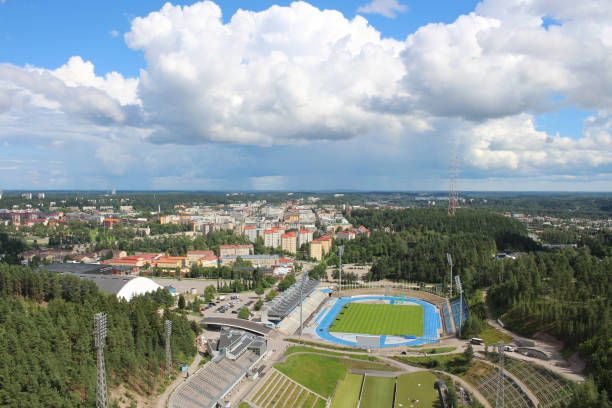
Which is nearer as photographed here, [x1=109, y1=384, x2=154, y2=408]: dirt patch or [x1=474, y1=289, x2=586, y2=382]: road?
[x1=109, y1=384, x2=154, y2=408]: dirt patch

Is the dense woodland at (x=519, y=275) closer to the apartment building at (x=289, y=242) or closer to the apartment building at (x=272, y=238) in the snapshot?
the apartment building at (x=289, y=242)

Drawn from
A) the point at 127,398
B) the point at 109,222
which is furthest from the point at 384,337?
the point at 109,222

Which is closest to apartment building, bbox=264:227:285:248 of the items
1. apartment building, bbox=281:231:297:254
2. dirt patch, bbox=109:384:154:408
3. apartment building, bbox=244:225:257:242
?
apartment building, bbox=281:231:297:254

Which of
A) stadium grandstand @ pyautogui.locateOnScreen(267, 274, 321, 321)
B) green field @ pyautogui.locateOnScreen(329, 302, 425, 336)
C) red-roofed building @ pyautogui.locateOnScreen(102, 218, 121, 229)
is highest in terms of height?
red-roofed building @ pyautogui.locateOnScreen(102, 218, 121, 229)

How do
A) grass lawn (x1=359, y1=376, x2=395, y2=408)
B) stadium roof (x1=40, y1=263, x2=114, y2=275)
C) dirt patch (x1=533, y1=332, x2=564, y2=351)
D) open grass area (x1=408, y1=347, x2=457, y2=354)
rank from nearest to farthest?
grass lawn (x1=359, y1=376, x2=395, y2=408) → dirt patch (x1=533, y1=332, x2=564, y2=351) → open grass area (x1=408, y1=347, x2=457, y2=354) → stadium roof (x1=40, y1=263, x2=114, y2=275)

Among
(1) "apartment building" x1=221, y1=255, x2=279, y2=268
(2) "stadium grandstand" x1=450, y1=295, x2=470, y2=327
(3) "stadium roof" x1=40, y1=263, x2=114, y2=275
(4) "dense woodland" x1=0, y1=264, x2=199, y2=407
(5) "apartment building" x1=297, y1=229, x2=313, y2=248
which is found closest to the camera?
(4) "dense woodland" x1=0, y1=264, x2=199, y2=407

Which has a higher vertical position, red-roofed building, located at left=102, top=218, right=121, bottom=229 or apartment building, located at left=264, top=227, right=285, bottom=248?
red-roofed building, located at left=102, top=218, right=121, bottom=229

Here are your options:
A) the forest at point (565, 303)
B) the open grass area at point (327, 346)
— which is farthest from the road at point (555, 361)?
Answer: the open grass area at point (327, 346)

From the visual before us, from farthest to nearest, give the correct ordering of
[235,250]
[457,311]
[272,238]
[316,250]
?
[272,238]
[235,250]
[316,250]
[457,311]

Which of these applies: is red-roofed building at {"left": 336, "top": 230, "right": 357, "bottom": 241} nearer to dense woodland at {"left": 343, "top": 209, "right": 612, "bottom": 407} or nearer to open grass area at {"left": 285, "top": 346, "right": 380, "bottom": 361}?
dense woodland at {"left": 343, "top": 209, "right": 612, "bottom": 407}

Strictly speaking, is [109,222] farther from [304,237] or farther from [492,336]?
[492,336]
